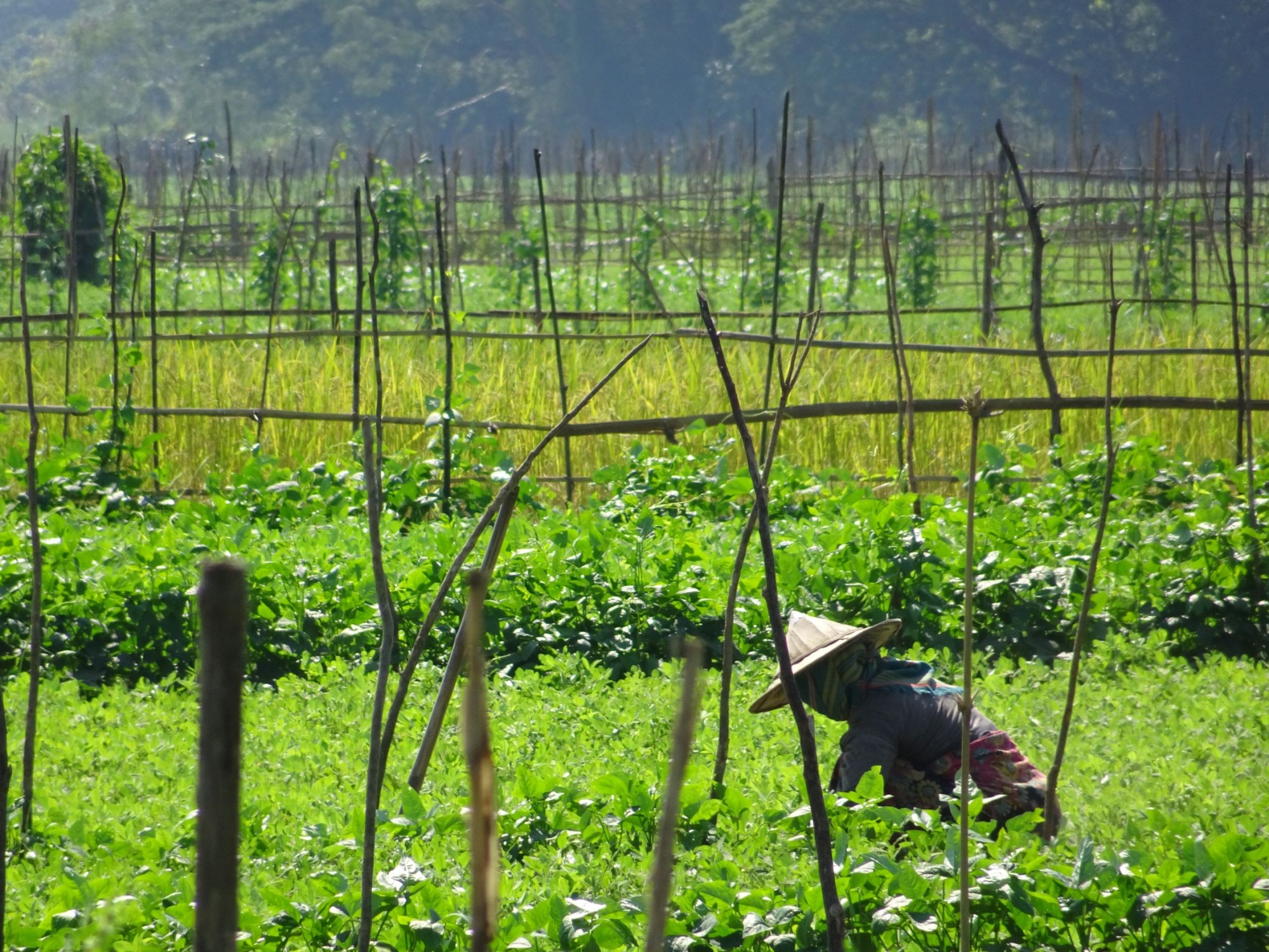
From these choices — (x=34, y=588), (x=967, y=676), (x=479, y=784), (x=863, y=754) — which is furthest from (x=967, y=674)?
(x=34, y=588)

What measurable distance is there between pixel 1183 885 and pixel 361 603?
3.02 m

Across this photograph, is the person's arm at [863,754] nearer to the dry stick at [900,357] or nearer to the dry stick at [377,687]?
the dry stick at [900,357]

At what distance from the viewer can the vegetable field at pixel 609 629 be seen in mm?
2152

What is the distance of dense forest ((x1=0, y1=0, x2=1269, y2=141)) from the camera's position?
259 feet

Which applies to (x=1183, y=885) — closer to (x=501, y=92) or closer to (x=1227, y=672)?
(x=1227, y=672)

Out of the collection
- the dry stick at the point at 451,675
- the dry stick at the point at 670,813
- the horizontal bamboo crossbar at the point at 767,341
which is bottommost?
the dry stick at the point at 451,675

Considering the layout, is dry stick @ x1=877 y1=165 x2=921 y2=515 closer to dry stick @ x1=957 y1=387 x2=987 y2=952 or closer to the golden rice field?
the golden rice field

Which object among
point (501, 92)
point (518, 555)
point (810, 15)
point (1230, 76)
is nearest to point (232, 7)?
point (501, 92)

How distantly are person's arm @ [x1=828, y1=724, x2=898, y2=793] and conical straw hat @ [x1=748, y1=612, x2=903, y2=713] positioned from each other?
0.18 m

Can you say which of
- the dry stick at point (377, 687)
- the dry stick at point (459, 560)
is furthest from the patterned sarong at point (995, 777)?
the dry stick at point (377, 687)

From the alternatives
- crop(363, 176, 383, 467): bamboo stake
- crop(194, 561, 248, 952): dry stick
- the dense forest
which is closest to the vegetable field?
crop(194, 561, 248, 952): dry stick

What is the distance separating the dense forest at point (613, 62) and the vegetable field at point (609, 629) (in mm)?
73357

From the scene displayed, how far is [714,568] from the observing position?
14.8ft

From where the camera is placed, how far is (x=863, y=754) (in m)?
2.89
